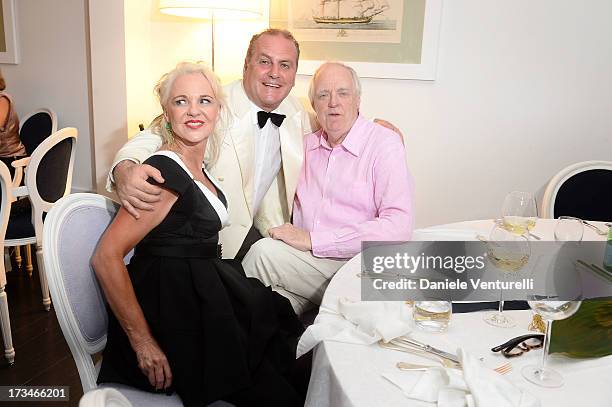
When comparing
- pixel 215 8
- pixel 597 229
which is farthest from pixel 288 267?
pixel 215 8

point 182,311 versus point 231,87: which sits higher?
point 231,87

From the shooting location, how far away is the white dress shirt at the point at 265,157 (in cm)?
219

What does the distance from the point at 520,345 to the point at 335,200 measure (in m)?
1.08

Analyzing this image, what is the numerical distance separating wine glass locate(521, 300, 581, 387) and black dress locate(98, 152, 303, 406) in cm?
58

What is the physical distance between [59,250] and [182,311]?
0.33 metres

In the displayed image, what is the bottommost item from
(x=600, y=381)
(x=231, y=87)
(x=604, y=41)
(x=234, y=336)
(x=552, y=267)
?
(x=234, y=336)

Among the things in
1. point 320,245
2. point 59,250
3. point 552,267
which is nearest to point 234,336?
point 59,250

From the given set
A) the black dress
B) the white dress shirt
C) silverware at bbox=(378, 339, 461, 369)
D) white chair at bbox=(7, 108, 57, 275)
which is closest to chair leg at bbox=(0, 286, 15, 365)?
the white dress shirt

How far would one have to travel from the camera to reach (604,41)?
2.65 metres

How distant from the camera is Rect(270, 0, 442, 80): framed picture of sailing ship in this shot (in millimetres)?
2861

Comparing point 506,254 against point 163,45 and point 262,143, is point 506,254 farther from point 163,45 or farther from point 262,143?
point 163,45

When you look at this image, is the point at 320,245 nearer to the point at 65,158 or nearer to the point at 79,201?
the point at 79,201

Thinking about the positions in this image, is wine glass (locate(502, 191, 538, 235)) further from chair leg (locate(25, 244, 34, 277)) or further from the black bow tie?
chair leg (locate(25, 244, 34, 277))

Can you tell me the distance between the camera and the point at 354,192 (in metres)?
1.98
